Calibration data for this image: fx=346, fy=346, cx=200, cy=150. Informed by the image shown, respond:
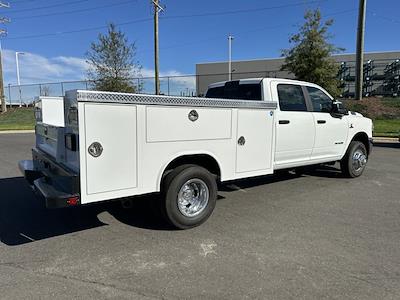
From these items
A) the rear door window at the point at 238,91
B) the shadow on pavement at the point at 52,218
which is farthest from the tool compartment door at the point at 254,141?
the shadow on pavement at the point at 52,218

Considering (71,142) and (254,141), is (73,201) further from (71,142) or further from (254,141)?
(254,141)

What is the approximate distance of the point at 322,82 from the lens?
2047cm

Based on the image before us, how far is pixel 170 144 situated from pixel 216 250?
1.37 meters

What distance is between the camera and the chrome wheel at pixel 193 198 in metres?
4.55

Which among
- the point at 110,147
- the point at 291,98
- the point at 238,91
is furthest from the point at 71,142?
the point at 291,98

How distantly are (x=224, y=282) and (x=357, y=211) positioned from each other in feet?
10.3

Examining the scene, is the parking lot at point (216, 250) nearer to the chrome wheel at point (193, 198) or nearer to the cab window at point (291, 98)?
the chrome wheel at point (193, 198)

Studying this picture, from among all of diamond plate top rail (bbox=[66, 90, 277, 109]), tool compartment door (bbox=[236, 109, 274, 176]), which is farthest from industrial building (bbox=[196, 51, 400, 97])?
diamond plate top rail (bbox=[66, 90, 277, 109])

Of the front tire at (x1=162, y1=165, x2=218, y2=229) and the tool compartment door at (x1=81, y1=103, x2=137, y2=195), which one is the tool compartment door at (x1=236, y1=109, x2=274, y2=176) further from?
the tool compartment door at (x1=81, y1=103, x2=137, y2=195)

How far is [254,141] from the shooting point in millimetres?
5164

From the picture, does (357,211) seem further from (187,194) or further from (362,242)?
(187,194)

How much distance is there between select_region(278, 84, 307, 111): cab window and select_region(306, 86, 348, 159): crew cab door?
264 millimetres

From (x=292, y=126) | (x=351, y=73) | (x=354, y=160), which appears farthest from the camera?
(x=351, y=73)

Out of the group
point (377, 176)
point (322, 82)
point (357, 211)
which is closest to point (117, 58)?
point (322, 82)
